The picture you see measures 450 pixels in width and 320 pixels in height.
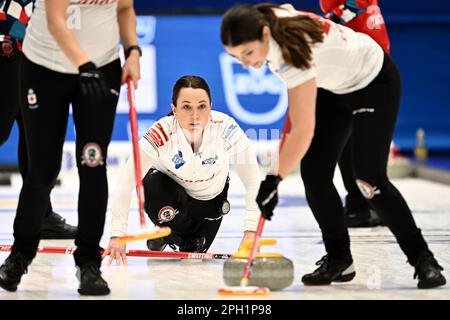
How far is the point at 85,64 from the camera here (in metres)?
3.21

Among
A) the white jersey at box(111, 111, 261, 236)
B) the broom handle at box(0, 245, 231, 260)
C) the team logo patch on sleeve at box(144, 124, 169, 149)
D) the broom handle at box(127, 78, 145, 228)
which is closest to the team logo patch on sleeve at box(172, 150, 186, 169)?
the white jersey at box(111, 111, 261, 236)

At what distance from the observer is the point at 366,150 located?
349cm

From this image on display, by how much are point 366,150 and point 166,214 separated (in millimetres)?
1202

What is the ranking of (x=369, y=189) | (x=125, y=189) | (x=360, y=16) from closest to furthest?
(x=369, y=189) < (x=125, y=189) < (x=360, y=16)

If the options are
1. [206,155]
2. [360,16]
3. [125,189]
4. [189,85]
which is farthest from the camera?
[360,16]

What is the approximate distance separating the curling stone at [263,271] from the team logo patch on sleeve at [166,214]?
869mm

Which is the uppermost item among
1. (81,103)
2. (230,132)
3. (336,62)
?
(336,62)

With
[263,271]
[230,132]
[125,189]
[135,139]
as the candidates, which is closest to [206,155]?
[230,132]

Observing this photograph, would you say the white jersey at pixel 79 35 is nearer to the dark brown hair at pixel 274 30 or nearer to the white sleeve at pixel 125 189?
the dark brown hair at pixel 274 30

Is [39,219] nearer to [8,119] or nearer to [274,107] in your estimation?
[8,119]

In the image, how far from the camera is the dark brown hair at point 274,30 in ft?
10.4

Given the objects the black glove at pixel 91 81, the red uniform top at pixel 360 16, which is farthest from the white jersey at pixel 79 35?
the red uniform top at pixel 360 16

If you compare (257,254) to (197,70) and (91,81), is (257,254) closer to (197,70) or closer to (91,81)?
(91,81)

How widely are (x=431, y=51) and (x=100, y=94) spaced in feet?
22.6
